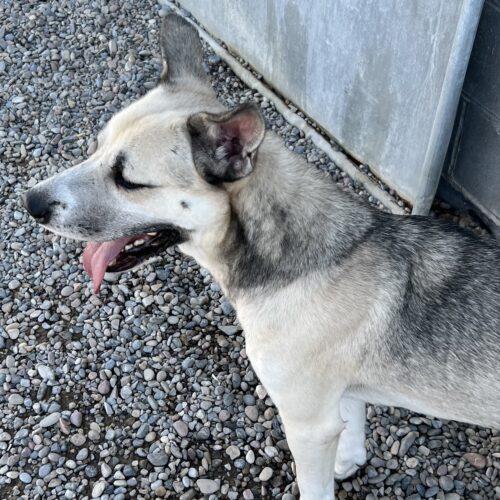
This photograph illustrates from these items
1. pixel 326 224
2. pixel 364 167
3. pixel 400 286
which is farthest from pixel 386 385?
pixel 364 167

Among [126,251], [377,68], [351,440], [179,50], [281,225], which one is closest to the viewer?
[281,225]

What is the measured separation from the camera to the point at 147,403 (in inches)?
164

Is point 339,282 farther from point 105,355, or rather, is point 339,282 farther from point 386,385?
point 105,355

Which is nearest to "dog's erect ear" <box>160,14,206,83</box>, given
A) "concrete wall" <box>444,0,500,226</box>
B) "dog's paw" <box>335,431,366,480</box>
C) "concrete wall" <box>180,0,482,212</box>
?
"concrete wall" <box>180,0,482,212</box>

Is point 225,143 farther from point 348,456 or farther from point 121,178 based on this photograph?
point 348,456

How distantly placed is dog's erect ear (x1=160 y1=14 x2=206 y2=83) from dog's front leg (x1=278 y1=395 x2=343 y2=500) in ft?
5.41

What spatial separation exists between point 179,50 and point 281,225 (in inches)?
42.4

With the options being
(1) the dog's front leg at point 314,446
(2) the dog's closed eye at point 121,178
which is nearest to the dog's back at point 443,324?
(1) the dog's front leg at point 314,446

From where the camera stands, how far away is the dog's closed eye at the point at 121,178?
2902 millimetres

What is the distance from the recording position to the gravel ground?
12.6 ft

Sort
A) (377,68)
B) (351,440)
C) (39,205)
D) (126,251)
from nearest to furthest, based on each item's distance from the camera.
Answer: (39,205) < (126,251) < (351,440) < (377,68)

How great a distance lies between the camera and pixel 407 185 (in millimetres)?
4883

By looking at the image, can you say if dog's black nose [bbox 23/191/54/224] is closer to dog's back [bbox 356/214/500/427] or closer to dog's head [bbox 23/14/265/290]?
dog's head [bbox 23/14/265/290]

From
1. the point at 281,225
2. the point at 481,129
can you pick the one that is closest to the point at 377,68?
the point at 481,129
